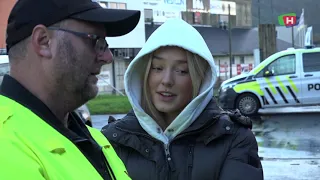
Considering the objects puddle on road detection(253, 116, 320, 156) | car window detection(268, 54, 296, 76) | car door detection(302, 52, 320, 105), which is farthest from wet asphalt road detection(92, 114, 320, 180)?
car window detection(268, 54, 296, 76)

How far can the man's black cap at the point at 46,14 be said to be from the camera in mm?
1444

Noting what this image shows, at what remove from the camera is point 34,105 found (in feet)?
4.54

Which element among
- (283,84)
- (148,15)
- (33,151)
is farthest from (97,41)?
(148,15)

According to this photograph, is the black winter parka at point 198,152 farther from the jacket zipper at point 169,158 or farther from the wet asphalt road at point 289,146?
the wet asphalt road at point 289,146

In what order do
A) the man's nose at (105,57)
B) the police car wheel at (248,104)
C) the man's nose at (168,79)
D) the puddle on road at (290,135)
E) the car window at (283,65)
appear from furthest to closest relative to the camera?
the police car wheel at (248,104), the car window at (283,65), the puddle on road at (290,135), the man's nose at (168,79), the man's nose at (105,57)

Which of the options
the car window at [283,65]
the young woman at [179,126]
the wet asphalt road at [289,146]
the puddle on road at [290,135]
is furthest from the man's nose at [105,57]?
the car window at [283,65]

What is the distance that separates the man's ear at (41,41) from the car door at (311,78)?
12626 mm

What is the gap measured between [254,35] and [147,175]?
5271 cm

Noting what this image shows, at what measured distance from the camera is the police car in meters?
13.3

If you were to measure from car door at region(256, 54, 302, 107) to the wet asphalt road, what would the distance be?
0.57 meters

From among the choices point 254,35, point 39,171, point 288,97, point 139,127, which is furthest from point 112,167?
point 254,35

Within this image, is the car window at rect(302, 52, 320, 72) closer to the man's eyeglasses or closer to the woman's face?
the woman's face

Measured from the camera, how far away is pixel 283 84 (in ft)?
43.6

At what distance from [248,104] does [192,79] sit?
38.4ft
